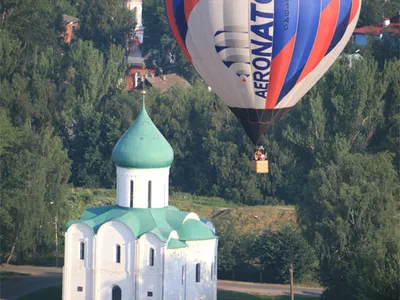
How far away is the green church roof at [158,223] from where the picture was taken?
129 ft

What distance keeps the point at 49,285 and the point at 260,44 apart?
10468 millimetres

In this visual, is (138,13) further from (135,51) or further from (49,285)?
(49,285)

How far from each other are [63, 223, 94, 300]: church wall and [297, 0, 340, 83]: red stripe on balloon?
6784mm

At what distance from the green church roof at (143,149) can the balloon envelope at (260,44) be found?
3.57m

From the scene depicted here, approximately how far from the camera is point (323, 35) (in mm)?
35844

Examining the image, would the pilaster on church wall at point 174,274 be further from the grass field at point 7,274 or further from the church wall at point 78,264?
the grass field at point 7,274

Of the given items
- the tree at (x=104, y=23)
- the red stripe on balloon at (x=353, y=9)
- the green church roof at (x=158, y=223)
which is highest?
the red stripe on balloon at (x=353, y=9)

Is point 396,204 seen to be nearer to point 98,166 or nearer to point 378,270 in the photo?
point 378,270

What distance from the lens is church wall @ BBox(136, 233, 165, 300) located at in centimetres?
3925

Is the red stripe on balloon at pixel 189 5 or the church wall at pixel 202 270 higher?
the red stripe on balloon at pixel 189 5

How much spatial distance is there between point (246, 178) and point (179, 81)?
43.0ft

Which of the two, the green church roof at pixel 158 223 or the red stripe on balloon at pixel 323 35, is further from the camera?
the green church roof at pixel 158 223

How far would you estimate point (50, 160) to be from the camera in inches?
1994

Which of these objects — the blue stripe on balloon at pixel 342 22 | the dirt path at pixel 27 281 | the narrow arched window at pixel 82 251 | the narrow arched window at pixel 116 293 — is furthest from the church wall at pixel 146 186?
the blue stripe on balloon at pixel 342 22
